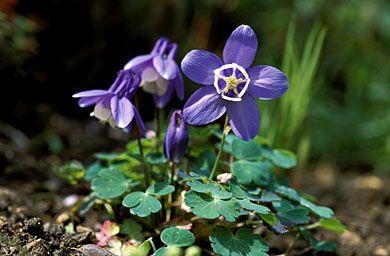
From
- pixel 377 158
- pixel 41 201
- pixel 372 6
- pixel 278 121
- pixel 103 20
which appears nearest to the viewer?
pixel 41 201

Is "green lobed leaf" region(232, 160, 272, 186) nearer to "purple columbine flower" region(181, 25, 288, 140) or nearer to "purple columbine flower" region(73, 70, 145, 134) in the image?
"purple columbine flower" region(181, 25, 288, 140)

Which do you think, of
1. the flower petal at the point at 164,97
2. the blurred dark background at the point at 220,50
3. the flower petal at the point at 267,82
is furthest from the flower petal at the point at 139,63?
the blurred dark background at the point at 220,50

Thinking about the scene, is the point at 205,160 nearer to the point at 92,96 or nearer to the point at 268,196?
the point at 268,196

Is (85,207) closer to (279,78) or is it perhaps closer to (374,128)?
(279,78)

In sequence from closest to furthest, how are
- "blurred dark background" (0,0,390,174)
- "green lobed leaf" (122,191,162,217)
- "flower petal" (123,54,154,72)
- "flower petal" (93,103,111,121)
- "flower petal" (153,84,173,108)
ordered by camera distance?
"green lobed leaf" (122,191,162,217) < "flower petal" (93,103,111,121) < "flower petal" (123,54,154,72) < "flower petal" (153,84,173,108) < "blurred dark background" (0,0,390,174)

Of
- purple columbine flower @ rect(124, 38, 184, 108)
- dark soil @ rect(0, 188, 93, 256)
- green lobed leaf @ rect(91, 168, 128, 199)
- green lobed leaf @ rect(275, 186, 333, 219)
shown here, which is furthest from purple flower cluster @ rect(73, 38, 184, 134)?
green lobed leaf @ rect(275, 186, 333, 219)

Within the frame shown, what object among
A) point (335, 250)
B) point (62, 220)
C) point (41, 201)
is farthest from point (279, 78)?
point (41, 201)

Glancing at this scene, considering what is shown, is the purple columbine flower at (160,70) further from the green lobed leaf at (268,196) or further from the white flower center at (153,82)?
the green lobed leaf at (268,196)

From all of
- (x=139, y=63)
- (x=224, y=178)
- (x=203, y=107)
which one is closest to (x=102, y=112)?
(x=139, y=63)
